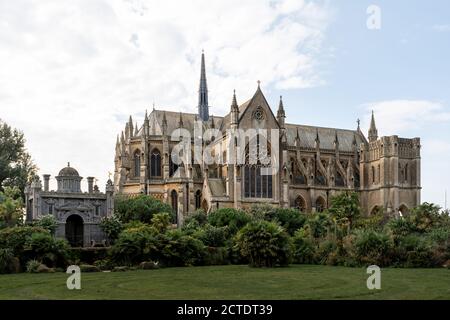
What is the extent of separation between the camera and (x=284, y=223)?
56.1 m

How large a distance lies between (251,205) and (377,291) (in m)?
42.8

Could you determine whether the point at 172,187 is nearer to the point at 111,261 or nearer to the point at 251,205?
the point at 251,205

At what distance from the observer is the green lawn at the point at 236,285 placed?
68.5 ft

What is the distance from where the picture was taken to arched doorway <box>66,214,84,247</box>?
153 ft

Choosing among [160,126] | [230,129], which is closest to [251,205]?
[230,129]

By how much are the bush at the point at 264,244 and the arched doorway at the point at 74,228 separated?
1605cm

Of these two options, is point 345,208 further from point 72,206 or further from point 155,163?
point 72,206

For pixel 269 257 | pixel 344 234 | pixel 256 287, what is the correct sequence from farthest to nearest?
1. pixel 344 234
2. pixel 269 257
3. pixel 256 287

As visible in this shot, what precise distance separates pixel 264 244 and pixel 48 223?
636 inches

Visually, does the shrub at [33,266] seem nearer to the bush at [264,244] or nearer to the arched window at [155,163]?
the bush at [264,244]

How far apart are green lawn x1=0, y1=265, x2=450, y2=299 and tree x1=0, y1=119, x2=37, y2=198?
1158 inches

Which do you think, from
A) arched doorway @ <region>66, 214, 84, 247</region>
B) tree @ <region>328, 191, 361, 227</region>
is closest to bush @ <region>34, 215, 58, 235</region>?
arched doorway @ <region>66, 214, 84, 247</region>

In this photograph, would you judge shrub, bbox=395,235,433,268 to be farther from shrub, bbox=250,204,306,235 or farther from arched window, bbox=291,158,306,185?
arched window, bbox=291,158,306,185

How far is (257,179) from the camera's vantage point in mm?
67250
